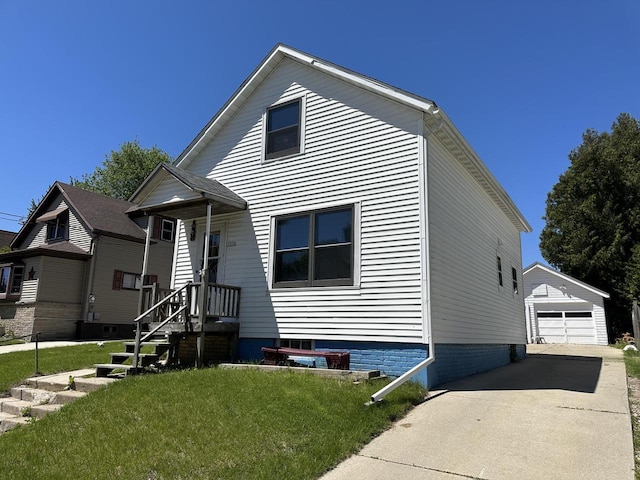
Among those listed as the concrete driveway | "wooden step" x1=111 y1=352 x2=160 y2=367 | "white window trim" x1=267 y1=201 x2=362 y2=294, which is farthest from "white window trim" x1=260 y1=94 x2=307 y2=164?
the concrete driveway

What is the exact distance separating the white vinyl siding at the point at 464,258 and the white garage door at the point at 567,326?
1374 centimetres

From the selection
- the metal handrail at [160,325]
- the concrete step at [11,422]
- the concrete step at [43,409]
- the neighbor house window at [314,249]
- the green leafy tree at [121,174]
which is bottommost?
the concrete step at [11,422]

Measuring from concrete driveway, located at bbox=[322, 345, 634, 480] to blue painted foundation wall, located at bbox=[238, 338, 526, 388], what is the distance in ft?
2.02

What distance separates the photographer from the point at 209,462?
409 cm

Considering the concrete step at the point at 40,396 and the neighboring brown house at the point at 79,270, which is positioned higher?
the neighboring brown house at the point at 79,270

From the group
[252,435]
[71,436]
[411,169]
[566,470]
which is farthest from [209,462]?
[411,169]

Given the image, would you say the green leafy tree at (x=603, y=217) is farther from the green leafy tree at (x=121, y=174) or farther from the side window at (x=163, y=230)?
the green leafy tree at (x=121, y=174)

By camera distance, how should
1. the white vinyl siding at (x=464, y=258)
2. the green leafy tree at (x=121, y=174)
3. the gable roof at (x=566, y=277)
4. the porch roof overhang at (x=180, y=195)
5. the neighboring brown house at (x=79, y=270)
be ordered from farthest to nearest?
1. the green leafy tree at (x=121, y=174)
2. the gable roof at (x=566, y=277)
3. the neighboring brown house at (x=79, y=270)
4. the porch roof overhang at (x=180, y=195)
5. the white vinyl siding at (x=464, y=258)

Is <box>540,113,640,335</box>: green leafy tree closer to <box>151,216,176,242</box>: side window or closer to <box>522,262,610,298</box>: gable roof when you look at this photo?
<box>522,262,610,298</box>: gable roof

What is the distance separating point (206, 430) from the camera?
4832mm

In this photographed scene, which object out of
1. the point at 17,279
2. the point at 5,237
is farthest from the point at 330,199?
the point at 5,237

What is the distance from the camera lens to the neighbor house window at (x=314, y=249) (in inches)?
350

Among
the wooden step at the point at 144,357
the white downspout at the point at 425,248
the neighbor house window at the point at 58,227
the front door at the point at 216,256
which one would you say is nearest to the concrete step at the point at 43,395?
the wooden step at the point at 144,357

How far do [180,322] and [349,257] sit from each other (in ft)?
12.0
